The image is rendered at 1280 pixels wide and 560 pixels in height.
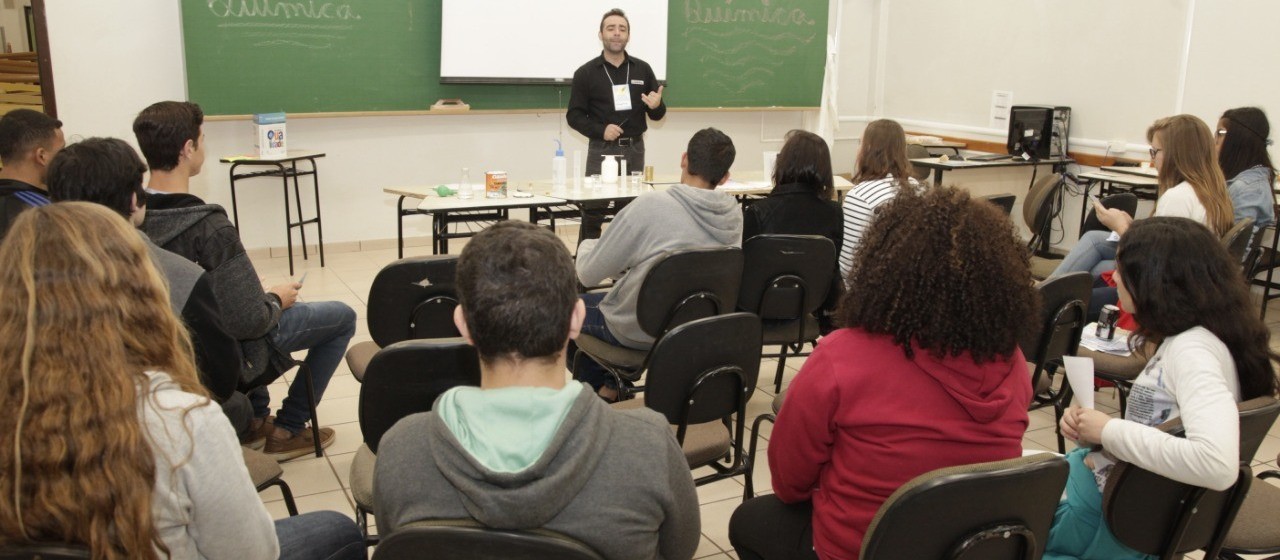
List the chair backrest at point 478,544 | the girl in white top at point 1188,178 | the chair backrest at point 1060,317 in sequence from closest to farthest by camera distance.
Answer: the chair backrest at point 478,544 < the chair backrest at point 1060,317 < the girl in white top at point 1188,178

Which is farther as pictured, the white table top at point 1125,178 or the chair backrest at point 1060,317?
the white table top at point 1125,178

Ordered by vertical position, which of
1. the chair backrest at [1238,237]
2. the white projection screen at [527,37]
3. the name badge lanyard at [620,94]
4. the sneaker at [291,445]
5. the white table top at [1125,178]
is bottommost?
the sneaker at [291,445]

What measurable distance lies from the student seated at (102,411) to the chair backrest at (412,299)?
1.35m

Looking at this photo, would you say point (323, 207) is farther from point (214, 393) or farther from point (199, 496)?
point (199, 496)

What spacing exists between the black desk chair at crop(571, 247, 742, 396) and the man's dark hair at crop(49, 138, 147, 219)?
4.77 ft

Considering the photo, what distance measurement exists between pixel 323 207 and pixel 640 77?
8.08ft

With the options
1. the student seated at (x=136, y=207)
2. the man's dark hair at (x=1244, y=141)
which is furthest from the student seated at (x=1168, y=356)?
the man's dark hair at (x=1244, y=141)

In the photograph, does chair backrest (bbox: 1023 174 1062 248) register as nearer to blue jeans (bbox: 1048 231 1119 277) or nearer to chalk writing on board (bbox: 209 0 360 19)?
blue jeans (bbox: 1048 231 1119 277)

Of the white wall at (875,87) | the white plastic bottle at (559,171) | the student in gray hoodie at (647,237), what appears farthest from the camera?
the white wall at (875,87)

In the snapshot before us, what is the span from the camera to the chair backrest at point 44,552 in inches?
47.3

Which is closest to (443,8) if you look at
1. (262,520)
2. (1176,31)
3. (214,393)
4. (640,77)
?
(640,77)

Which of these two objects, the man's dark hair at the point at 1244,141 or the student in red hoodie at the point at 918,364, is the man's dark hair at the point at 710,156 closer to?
the student in red hoodie at the point at 918,364

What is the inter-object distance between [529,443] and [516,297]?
219mm

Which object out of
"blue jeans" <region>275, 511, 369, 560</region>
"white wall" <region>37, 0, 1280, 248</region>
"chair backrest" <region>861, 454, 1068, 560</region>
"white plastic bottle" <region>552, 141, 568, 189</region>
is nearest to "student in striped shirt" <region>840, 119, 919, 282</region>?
"white plastic bottle" <region>552, 141, 568, 189</region>
